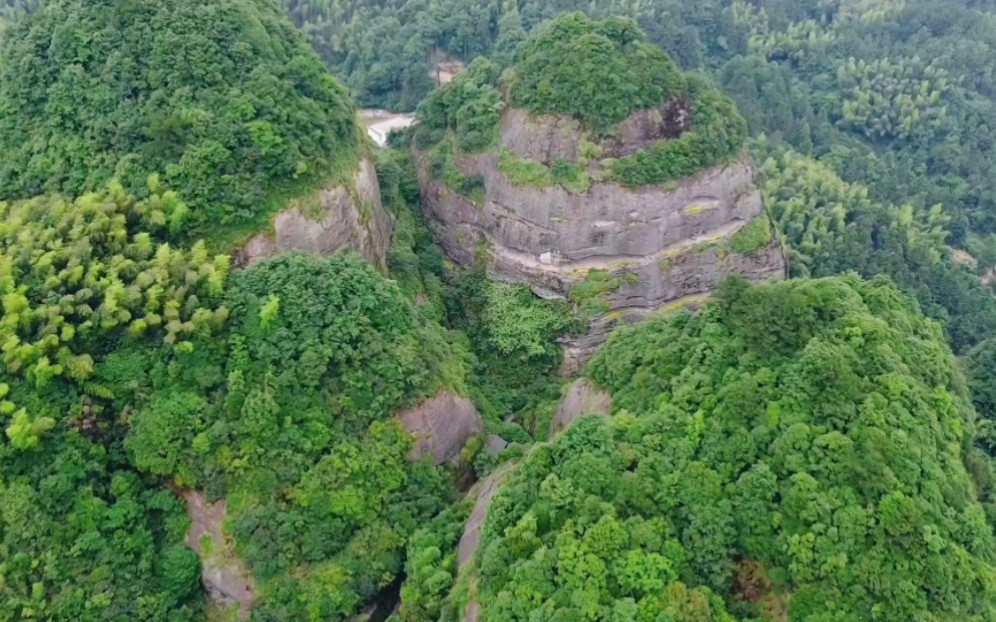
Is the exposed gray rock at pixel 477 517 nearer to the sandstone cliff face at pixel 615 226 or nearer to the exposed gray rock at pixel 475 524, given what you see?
the exposed gray rock at pixel 475 524

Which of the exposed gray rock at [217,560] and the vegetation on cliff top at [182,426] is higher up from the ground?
the vegetation on cliff top at [182,426]

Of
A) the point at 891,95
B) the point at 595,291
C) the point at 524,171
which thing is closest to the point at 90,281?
the point at 524,171

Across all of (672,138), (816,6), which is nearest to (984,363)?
(672,138)

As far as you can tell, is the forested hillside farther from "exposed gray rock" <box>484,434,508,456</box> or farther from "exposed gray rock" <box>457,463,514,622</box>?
"exposed gray rock" <box>457,463,514,622</box>

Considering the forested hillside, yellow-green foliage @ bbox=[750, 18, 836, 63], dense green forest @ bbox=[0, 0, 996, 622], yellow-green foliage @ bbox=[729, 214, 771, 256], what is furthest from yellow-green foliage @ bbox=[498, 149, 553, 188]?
yellow-green foliage @ bbox=[750, 18, 836, 63]

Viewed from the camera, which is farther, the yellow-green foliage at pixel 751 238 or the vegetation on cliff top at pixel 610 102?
the yellow-green foliage at pixel 751 238

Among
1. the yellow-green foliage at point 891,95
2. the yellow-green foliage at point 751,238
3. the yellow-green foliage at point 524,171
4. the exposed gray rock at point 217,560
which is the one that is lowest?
the yellow-green foliage at point 891,95

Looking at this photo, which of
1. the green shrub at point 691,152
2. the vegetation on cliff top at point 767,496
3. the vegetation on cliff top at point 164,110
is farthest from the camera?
the green shrub at point 691,152

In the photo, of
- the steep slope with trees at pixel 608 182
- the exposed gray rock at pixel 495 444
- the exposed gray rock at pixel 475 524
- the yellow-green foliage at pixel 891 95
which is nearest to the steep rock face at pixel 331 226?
the steep slope with trees at pixel 608 182
